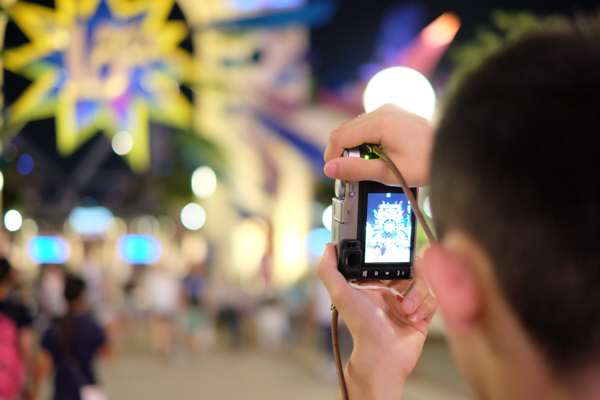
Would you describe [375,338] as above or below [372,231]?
below

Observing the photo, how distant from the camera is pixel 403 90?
14.1ft

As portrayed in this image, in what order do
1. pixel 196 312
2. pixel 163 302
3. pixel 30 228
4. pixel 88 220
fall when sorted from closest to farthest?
pixel 163 302
pixel 196 312
pixel 30 228
pixel 88 220

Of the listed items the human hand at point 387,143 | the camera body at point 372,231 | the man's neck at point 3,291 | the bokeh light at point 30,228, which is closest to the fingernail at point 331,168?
the human hand at point 387,143

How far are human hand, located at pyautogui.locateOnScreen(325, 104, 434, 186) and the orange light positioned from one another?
22.2ft

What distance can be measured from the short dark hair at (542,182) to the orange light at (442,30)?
7.19m

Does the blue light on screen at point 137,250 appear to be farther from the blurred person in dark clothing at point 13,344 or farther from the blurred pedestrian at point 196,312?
the blurred person in dark clothing at point 13,344

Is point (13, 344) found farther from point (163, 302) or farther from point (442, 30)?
point (442, 30)

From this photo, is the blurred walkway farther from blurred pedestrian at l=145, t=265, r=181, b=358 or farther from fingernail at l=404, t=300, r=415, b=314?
fingernail at l=404, t=300, r=415, b=314

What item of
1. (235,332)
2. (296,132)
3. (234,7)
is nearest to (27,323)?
(235,332)

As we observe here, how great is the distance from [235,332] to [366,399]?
8620 millimetres

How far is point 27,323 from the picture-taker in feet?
12.3

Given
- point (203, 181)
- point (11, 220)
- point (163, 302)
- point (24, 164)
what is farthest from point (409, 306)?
point (24, 164)

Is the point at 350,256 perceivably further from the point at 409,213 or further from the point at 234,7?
the point at 234,7

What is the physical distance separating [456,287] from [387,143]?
52cm
